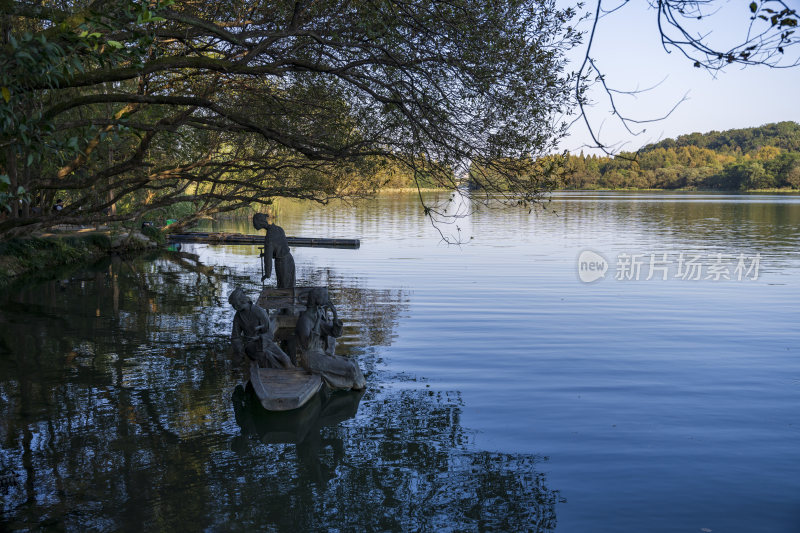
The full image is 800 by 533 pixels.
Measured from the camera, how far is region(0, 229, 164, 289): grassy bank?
30.5 metres

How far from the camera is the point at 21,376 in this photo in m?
14.6

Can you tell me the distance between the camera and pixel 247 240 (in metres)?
48.3

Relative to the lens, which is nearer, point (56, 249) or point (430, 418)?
point (430, 418)

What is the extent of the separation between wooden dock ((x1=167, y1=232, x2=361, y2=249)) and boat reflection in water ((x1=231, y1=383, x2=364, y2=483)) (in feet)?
103

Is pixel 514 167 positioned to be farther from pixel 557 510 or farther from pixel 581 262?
pixel 581 262

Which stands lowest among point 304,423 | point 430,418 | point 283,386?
point 304,423

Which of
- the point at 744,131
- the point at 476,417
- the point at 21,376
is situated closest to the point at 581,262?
the point at 476,417

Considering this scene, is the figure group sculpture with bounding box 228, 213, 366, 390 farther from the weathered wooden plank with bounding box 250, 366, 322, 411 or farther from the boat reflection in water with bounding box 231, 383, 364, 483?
the boat reflection in water with bounding box 231, 383, 364, 483

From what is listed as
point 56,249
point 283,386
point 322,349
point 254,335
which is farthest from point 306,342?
point 56,249

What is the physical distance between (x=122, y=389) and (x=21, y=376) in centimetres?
255

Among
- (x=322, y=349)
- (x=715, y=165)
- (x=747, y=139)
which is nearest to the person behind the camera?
(x=322, y=349)

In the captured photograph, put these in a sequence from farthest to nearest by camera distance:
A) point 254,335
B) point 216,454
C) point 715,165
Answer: point 715,165 → point 254,335 → point 216,454

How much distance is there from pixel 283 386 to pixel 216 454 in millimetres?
2259

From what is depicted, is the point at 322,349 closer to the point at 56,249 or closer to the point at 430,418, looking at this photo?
the point at 430,418
